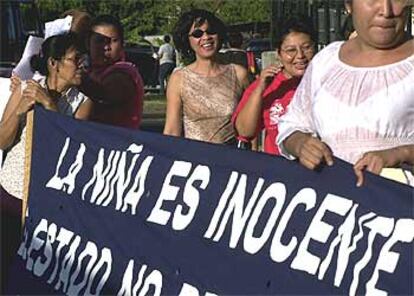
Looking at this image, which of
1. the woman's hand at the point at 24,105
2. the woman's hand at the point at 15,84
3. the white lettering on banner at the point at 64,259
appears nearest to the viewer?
the white lettering on banner at the point at 64,259

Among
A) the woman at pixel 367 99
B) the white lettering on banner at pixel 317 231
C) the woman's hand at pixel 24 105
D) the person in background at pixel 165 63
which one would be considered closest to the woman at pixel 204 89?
the woman's hand at pixel 24 105

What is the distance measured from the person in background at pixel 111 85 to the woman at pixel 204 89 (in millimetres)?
231

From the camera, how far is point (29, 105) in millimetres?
5840

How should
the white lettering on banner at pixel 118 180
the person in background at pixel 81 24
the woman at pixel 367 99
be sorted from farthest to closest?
the person in background at pixel 81 24 < the white lettering on banner at pixel 118 180 < the woman at pixel 367 99

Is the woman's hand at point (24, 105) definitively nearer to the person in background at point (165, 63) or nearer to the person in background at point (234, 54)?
the person in background at point (234, 54)

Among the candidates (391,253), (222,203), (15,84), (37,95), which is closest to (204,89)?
(37,95)

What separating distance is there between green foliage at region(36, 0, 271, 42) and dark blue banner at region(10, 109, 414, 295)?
28784mm

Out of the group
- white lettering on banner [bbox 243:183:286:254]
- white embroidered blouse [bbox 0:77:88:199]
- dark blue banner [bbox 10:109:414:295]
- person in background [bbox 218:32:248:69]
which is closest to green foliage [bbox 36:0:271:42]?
person in background [bbox 218:32:248:69]

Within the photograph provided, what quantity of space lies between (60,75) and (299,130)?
2223mm

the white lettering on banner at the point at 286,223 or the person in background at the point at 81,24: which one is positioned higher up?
the person in background at the point at 81,24

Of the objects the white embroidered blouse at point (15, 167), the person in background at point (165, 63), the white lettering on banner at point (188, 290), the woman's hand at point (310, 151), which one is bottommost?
the person in background at point (165, 63)

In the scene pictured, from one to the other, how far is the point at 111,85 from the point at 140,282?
68.1 inches

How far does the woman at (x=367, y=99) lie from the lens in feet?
12.3

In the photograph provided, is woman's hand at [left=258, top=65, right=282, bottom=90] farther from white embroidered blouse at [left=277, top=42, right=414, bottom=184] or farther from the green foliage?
the green foliage
